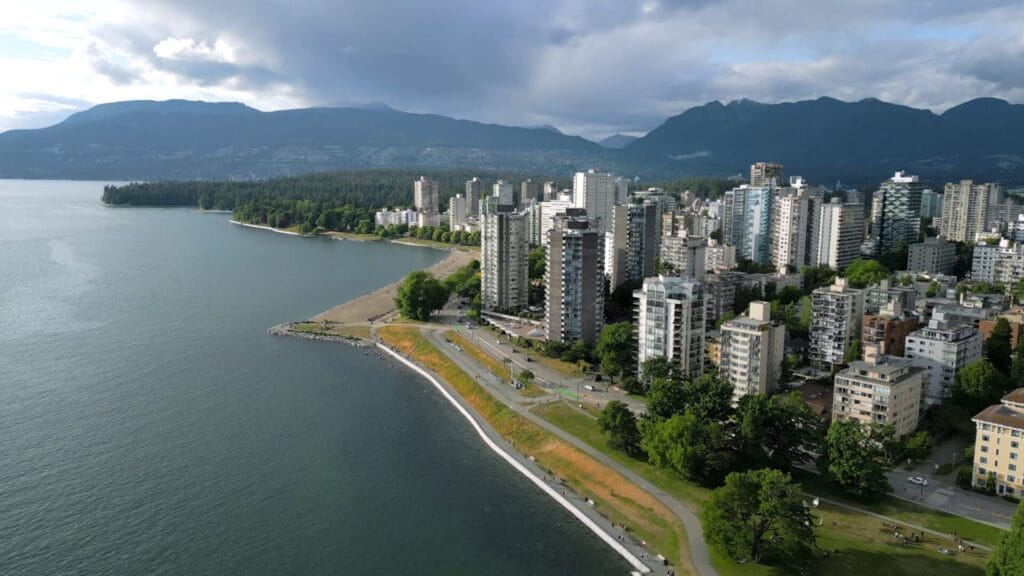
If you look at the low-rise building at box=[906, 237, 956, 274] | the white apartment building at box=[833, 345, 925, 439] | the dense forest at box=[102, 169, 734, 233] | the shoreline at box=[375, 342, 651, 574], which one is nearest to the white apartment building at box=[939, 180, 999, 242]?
the low-rise building at box=[906, 237, 956, 274]

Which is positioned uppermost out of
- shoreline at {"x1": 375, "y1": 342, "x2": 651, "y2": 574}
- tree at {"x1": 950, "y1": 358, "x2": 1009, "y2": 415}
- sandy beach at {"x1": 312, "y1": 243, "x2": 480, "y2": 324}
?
tree at {"x1": 950, "y1": 358, "x2": 1009, "y2": 415}

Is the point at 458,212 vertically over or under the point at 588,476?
over

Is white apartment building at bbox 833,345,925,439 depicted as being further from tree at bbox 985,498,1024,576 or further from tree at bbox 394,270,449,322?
tree at bbox 394,270,449,322

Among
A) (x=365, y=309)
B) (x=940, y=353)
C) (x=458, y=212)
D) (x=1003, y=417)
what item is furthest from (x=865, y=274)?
(x=458, y=212)

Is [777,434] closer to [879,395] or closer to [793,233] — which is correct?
[879,395]

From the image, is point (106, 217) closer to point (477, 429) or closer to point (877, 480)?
point (477, 429)

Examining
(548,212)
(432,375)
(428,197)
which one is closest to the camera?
(432,375)
